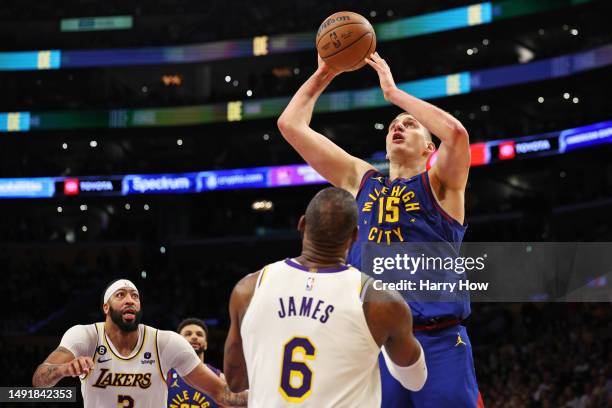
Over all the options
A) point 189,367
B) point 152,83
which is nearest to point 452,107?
point 152,83

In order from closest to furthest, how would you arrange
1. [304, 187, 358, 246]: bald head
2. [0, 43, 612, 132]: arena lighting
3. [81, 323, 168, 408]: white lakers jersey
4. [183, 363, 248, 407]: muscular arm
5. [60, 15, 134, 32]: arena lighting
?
[304, 187, 358, 246]: bald head
[183, 363, 248, 407]: muscular arm
[81, 323, 168, 408]: white lakers jersey
[0, 43, 612, 132]: arena lighting
[60, 15, 134, 32]: arena lighting

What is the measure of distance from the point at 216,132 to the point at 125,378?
2729 cm

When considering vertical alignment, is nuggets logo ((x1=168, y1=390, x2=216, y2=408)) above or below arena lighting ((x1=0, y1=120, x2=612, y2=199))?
below

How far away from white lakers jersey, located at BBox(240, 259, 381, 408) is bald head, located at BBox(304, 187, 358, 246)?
14cm

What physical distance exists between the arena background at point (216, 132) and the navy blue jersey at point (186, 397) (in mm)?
13226

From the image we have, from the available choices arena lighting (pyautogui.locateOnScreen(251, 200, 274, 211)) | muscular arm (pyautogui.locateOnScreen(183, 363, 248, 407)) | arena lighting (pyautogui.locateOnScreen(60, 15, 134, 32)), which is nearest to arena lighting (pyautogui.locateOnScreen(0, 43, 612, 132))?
arena lighting (pyautogui.locateOnScreen(251, 200, 274, 211))

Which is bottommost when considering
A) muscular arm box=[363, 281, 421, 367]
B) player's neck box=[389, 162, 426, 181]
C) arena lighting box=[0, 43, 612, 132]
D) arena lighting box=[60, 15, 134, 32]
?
muscular arm box=[363, 281, 421, 367]

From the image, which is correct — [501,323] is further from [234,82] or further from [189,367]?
[234,82]

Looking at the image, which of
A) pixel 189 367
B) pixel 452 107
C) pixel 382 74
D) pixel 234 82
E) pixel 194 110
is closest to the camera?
pixel 382 74

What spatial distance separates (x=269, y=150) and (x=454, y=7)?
10.0m

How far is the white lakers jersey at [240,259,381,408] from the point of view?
3275mm

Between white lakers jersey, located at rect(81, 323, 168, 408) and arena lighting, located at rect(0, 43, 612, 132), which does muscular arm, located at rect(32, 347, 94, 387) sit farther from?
arena lighting, located at rect(0, 43, 612, 132)

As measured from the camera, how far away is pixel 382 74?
5.10 meters

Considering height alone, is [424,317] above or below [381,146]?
below
